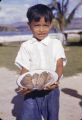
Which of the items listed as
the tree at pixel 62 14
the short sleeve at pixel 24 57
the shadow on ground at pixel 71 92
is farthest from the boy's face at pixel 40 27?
the tree at pixel 62 14

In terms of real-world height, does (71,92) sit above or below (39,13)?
below

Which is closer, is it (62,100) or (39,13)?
(39,13)

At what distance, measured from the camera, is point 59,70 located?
12.2 ft

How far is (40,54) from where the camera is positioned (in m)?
3.69

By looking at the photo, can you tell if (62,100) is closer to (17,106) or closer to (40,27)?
(17,106)

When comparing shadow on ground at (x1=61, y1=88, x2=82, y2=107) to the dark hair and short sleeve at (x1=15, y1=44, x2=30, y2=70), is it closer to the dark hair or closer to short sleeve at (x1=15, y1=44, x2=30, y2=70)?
short sleeve at (x1=15, y1=44, x2=30, y2=70)

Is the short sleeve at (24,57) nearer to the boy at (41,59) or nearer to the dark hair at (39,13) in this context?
the boy at (41,59)

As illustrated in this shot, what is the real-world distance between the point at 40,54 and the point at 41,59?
0.05 metres

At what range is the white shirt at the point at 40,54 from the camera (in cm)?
369

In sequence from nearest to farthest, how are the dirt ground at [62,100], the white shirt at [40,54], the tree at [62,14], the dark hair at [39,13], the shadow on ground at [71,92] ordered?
the dark hair at [39,13]
the white shirt at [40,54]
the dirt ground at [62,100]
the shadow on ground at [71,92]
the tree at [62,14]

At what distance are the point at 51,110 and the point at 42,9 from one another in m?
0.99

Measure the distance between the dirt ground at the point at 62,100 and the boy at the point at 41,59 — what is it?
1.67 meters

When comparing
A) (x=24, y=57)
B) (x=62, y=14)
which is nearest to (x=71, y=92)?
(x=24, y=57)

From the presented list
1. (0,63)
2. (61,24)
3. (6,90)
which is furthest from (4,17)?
(6,90)
